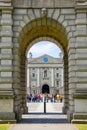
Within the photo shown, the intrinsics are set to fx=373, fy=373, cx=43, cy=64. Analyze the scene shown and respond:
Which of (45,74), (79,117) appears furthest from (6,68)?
(45,74)

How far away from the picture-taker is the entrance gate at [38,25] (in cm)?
2264

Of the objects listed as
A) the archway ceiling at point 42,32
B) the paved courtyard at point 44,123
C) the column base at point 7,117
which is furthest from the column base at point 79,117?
the archway ceiling at point 42,32

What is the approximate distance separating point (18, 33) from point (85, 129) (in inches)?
307

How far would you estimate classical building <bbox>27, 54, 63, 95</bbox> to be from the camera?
422 ft

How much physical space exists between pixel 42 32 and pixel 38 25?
17.0ft

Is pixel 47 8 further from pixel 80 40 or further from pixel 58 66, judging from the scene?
pixel 58 66

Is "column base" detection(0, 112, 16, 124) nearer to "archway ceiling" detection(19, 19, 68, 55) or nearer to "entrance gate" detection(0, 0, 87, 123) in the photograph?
"entrance gate" detection(0, 0, 87, 123)

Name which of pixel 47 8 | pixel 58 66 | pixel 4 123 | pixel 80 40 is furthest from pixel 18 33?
pixel 58 66

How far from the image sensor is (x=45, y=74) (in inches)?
5157

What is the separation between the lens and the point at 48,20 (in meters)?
24.0

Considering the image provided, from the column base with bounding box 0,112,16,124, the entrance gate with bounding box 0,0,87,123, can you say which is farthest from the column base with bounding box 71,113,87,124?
the column base with bounding box 0,112,16,124

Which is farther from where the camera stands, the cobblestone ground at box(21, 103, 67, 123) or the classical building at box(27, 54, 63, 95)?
the classical building at box(27, 54, 63, 95)

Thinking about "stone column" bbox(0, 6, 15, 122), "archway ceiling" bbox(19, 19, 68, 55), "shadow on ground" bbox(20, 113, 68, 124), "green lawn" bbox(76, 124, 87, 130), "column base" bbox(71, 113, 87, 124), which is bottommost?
"green lawn" bbox(76, 124, 87, 130)

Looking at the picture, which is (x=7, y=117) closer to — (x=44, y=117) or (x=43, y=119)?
(x=43, y=119)
